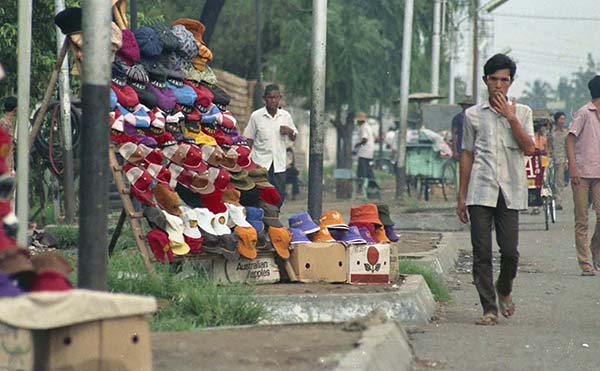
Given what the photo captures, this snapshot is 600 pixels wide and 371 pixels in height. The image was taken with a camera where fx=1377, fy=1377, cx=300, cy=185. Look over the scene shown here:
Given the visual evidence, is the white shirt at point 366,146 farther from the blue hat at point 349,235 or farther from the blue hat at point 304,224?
the blue hat at point 349,235

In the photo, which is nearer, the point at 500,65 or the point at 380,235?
the point at 500,65

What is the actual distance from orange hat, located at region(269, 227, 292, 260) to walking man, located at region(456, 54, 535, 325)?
4.45 ft

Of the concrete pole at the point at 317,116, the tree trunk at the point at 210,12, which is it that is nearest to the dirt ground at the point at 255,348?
the concrete pole at the point at 317,116

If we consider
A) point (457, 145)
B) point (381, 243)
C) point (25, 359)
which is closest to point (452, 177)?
point (457, 145)

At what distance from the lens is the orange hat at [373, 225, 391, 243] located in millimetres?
10773

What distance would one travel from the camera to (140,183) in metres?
9.83

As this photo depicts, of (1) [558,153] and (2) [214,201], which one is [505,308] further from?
(1) [558,153]

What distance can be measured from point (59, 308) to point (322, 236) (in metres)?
5.36

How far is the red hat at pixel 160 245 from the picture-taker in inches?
381

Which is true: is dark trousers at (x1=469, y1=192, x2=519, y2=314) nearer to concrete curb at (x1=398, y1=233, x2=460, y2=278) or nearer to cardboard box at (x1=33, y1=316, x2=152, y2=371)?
concrete curb at (x1=398, y1=233, x2=460, y2=278)

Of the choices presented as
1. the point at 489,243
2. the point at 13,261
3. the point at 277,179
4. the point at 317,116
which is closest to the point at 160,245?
the point at 489,243

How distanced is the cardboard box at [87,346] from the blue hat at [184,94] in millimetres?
5111

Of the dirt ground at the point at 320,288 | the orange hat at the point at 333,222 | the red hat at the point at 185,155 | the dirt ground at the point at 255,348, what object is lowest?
the dirt ground at the point at 255,348

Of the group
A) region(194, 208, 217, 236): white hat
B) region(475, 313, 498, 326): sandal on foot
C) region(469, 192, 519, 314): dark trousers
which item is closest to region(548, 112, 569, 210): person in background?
region(469, 192, 519, 314): dark trousers
